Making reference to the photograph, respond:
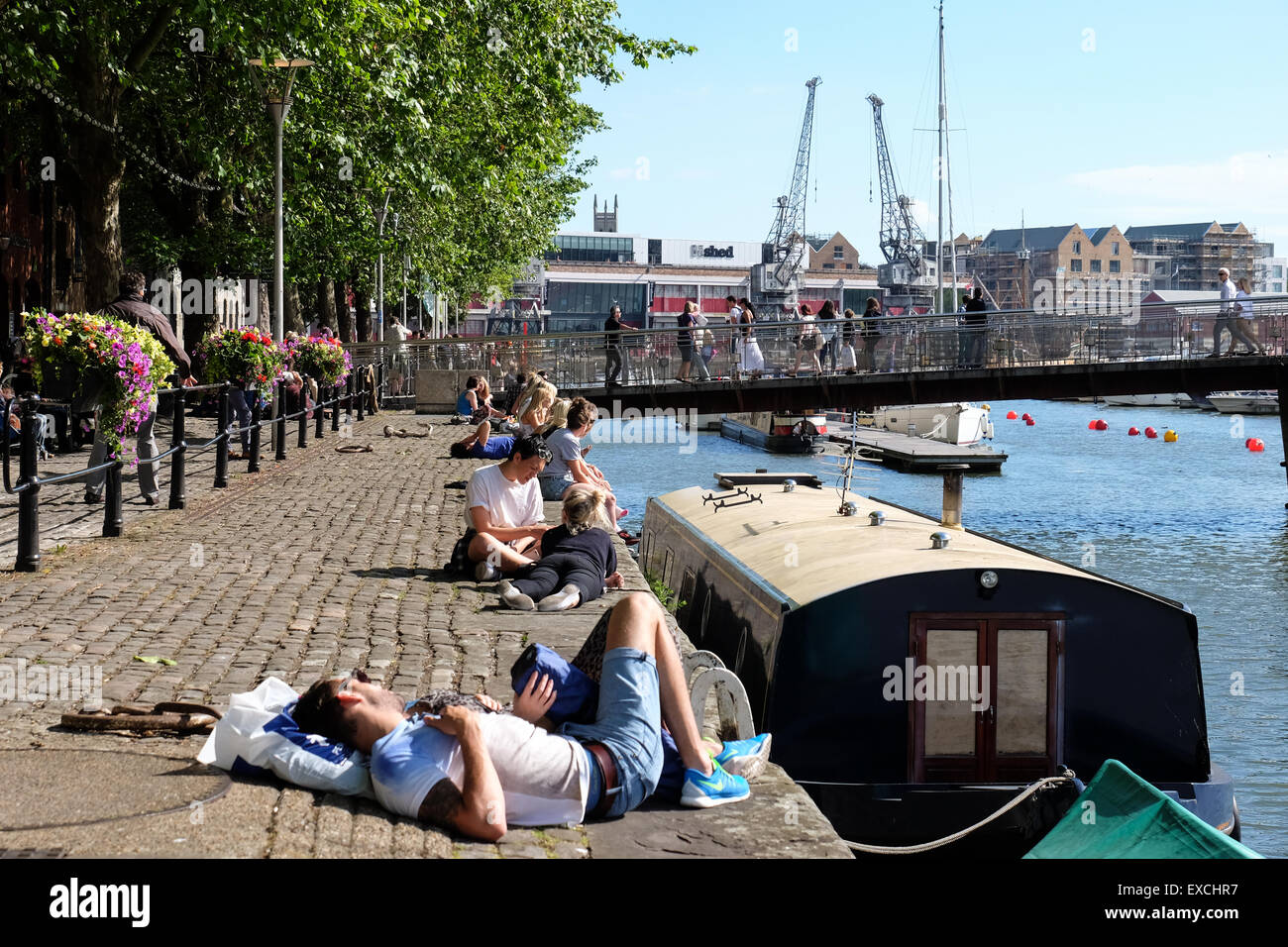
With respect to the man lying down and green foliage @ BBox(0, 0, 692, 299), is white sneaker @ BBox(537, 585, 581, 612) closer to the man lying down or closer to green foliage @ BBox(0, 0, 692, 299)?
the man lying down

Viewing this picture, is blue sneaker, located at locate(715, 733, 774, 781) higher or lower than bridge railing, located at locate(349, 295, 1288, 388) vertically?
lower

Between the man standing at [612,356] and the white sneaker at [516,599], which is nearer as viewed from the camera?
the white sneaker at [516,599]

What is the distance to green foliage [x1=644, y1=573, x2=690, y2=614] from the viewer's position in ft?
38.7

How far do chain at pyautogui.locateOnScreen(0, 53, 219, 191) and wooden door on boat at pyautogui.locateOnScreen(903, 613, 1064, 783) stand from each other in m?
13.3

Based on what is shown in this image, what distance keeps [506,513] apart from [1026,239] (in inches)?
7043

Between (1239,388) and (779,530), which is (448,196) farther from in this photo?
(1239,388)

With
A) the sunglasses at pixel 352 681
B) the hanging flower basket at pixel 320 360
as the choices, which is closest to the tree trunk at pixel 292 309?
the hanging flower basket at pixel 320 360

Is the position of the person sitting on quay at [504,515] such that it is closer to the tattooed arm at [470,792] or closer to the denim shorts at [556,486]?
the denim shorts at [556,486]

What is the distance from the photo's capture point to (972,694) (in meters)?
8.77

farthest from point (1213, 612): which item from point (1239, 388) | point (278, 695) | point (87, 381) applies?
point (278, 695)

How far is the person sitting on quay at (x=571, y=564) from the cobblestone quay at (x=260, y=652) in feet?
0.44

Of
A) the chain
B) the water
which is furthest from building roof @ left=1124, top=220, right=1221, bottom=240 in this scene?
the chain

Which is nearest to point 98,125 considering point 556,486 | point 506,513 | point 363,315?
point 556,486

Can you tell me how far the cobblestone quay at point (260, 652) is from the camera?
4637 millimetres
